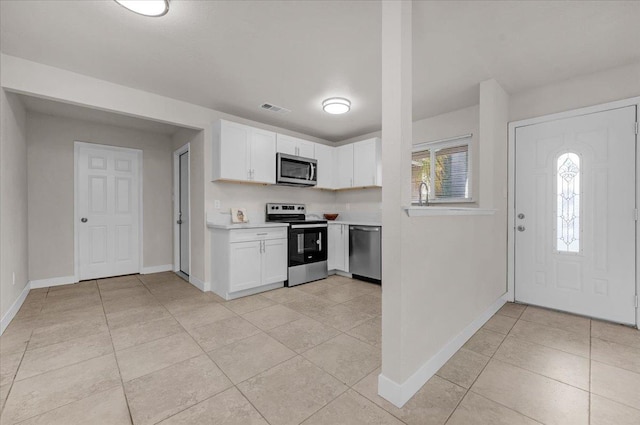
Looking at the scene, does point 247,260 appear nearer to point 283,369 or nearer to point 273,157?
point 273,157

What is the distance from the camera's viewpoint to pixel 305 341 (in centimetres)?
230

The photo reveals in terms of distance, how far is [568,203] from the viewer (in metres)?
2.95

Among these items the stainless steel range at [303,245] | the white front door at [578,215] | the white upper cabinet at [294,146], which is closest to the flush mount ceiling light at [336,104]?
the white upper cabinet at [294,146]

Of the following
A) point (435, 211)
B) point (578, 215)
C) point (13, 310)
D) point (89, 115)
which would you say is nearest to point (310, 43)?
point (435, 211)

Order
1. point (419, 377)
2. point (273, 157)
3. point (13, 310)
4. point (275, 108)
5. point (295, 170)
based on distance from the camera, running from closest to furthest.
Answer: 1. point (419, 377)
2. point (13, 310)
3. point (275, 108)
4. point (273, 157)
5. point (295, 170)

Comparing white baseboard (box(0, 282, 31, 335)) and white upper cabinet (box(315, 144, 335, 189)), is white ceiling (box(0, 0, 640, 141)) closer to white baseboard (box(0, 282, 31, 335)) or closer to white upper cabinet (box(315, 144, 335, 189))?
white upper cabinet (box(315, 144, 335, 189))

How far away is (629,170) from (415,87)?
217 centimetres

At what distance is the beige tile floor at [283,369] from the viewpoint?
1495 mm

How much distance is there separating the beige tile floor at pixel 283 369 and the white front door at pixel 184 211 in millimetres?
1492

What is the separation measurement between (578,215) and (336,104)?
9.52 ft

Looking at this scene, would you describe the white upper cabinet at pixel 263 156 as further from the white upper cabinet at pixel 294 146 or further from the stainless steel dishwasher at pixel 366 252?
the stainless steel dishwasher at pixel 366 252

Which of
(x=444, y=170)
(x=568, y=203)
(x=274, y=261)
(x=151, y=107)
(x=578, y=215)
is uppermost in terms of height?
(x=151, y=107)

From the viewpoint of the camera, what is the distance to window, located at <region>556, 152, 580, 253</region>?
9.50 feet

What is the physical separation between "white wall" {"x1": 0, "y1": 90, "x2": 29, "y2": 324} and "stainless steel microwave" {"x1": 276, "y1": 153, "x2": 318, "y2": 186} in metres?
2.82
